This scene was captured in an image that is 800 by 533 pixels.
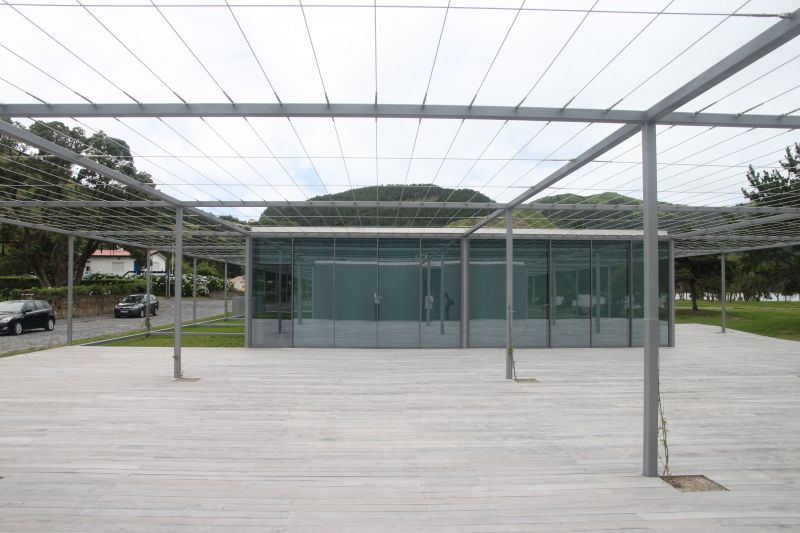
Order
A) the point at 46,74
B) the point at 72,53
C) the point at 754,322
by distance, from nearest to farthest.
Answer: the point at 72,53, the point at 46,74, the point at 754,322

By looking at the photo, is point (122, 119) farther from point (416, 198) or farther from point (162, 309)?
point (162, 309)

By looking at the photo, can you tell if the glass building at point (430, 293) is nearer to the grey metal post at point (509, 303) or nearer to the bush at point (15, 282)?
the grey metal post at point (509, 303)

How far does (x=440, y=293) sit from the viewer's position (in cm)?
1573

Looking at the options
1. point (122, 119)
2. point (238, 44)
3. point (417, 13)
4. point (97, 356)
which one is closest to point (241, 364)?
point (97, 356)

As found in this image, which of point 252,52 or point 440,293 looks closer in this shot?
point 252,52

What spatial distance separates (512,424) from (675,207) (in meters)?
6.44

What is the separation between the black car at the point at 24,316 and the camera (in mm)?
18062

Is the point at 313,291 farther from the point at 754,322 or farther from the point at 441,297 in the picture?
the point at 754,322

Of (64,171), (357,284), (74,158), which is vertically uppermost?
(64,171)

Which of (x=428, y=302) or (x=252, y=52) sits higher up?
(x=252, y=52)

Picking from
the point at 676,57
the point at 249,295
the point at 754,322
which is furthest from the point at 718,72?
the point at 754,322

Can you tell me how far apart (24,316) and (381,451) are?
1915 centimetres

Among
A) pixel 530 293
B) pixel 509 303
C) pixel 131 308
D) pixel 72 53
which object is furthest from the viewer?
pixel 131 308

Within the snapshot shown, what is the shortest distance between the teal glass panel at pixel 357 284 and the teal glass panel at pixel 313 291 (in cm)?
25
